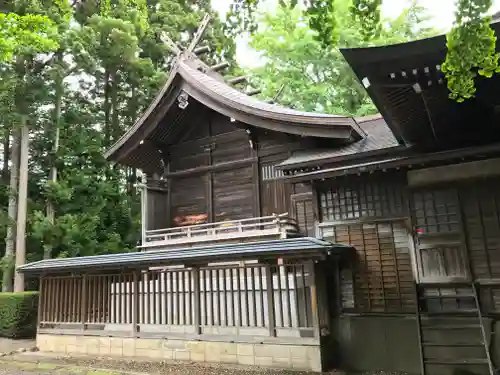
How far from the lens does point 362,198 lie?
957 centimetres

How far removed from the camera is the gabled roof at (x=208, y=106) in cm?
1136

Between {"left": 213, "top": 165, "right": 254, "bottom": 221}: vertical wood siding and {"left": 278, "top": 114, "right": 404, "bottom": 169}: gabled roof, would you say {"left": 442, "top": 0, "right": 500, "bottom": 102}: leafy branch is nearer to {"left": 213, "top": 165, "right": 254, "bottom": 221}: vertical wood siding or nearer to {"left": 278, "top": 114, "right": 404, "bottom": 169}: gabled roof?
{"left": 278, "top": 114, "right": 404, "bottom": 169}: gabled roof

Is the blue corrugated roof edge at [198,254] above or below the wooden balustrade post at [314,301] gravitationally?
above

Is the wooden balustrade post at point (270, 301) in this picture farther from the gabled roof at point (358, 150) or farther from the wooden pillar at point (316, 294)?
the gabled roof at point (358, 150)

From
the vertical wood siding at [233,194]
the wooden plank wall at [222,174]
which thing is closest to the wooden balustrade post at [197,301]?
the wooden plank wall at [222,174]

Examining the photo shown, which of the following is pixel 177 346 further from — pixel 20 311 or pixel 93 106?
pixel 93 106

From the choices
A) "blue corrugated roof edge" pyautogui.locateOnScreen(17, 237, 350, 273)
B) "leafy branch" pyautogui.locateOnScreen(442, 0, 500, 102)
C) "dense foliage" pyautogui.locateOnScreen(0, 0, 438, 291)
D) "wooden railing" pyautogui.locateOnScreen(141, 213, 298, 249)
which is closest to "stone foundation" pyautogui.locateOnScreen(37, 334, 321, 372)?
"blue corrugated roof edge" pyautogui.locateOnScreen(17, 237, 350, 273)

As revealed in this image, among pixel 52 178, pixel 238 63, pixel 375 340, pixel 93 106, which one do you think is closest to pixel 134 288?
pixel 375 340

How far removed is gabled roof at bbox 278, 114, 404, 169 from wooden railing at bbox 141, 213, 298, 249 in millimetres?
1855

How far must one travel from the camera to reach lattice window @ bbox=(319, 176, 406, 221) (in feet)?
30.2

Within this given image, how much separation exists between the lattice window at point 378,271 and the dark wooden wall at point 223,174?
274 cm

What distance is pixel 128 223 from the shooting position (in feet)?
72.0

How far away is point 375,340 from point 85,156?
17.4 meters

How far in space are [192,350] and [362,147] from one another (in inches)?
257
